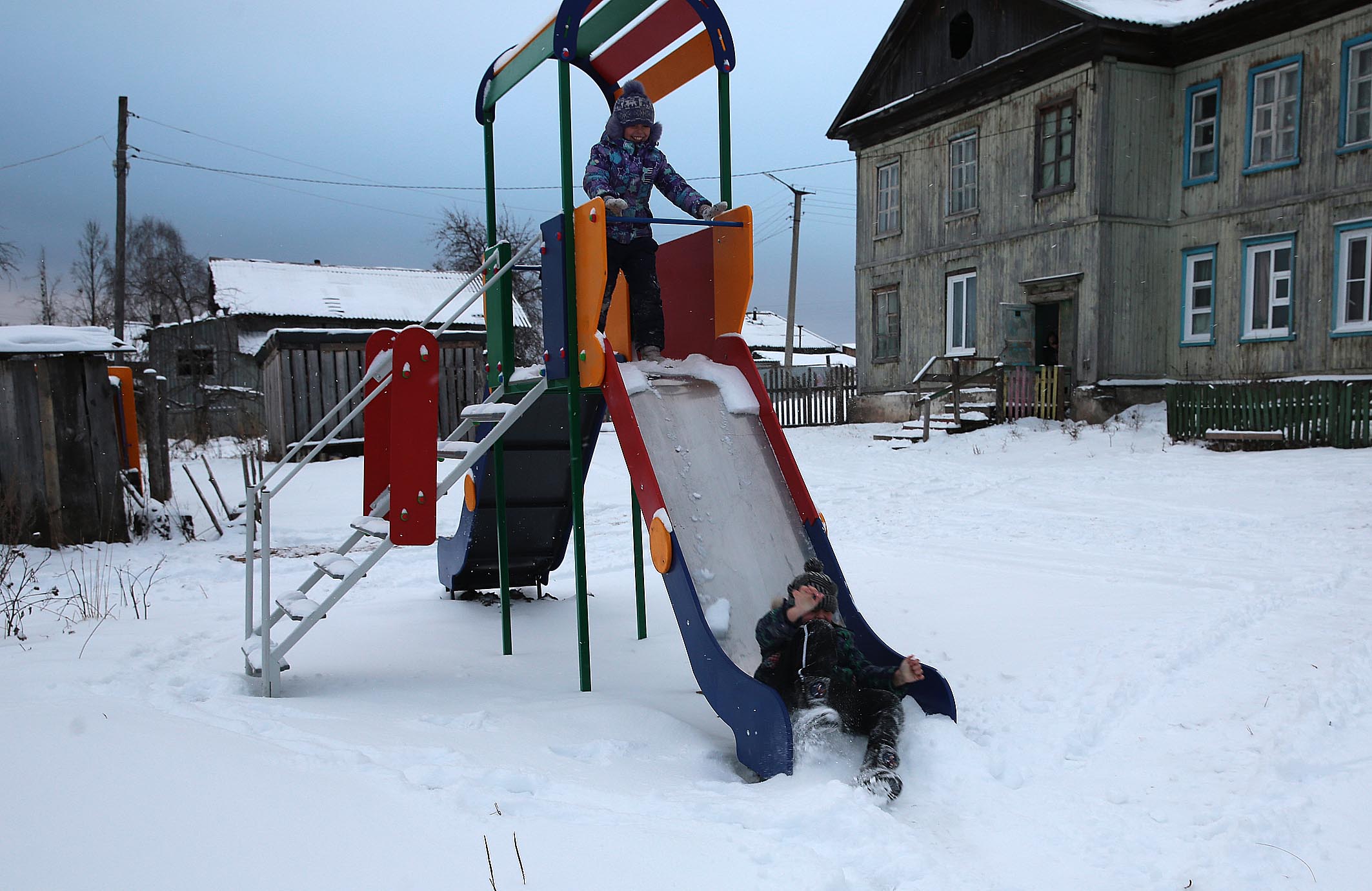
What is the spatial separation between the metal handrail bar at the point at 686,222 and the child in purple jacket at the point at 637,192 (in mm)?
167

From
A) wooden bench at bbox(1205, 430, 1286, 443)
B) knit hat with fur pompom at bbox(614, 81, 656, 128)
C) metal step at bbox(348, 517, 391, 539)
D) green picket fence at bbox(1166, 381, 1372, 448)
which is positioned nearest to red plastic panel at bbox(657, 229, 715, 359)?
knit hat with fur pompom at bbox(614, 81, 656, 128)

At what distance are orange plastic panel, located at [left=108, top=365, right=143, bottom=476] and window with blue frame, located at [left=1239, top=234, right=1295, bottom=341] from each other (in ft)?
52.8

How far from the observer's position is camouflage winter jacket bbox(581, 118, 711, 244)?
5273mm

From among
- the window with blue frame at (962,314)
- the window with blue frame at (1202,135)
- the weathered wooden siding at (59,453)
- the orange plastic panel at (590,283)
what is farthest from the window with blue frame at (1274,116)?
the weathered wooden siding at (59,453)

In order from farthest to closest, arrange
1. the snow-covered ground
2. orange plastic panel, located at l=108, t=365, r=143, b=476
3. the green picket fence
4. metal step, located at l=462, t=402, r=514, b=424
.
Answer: the green picket fence, orange plastic panel, located at l=108, t=365, r=143, b=476, metal step, located at l=462, t=402, r=514, b=424, the snow-covered ground

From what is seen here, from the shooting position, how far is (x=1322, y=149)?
13281mm

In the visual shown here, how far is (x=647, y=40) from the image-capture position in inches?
221

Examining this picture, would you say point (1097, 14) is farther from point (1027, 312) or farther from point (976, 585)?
point (976, 585)

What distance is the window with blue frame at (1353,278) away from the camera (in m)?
12.9

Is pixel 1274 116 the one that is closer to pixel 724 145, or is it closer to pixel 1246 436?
pixel 1246 436

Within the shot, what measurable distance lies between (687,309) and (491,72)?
6.58ft

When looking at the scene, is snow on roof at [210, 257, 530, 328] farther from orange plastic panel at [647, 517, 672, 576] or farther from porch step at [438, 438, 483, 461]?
orange plastic panel at [647, 517, 672, 576]

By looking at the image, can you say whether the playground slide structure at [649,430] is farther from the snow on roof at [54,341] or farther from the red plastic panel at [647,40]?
the snow on roof at [54,341]

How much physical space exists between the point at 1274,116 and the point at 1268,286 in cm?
271
